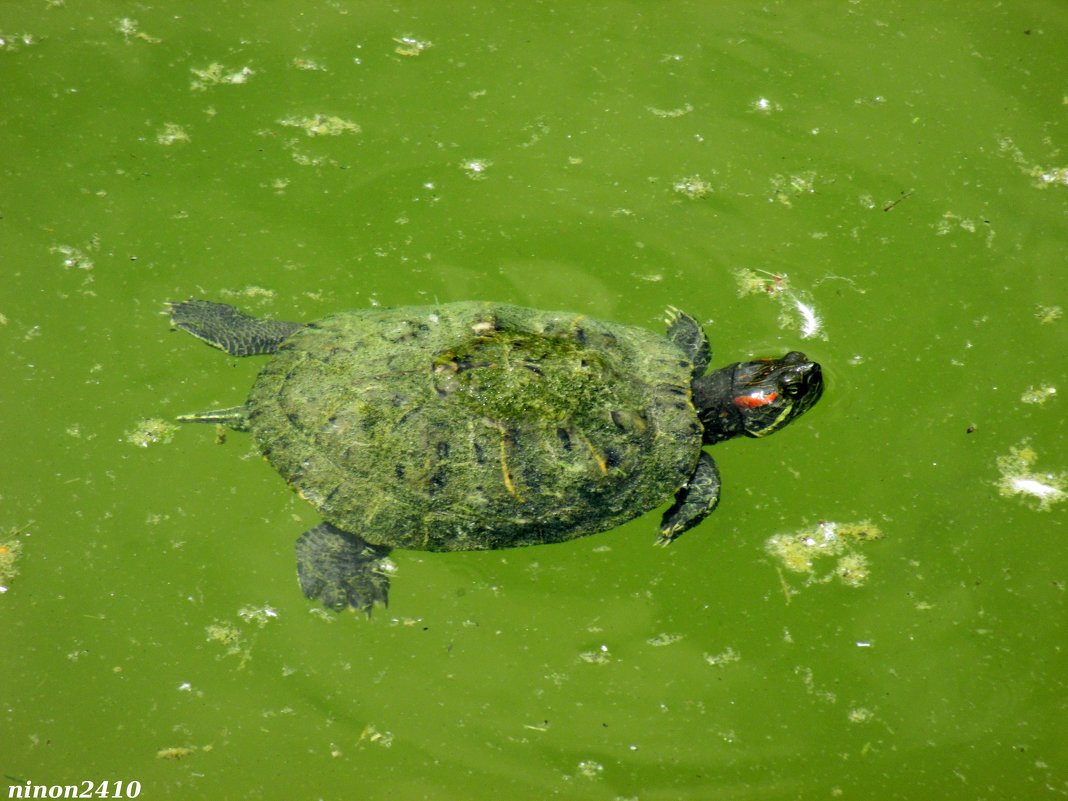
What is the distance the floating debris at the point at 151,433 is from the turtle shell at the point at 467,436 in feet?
2.09

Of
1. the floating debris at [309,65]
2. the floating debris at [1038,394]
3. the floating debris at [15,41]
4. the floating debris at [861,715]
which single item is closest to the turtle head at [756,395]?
the floating debris at [1038,394]

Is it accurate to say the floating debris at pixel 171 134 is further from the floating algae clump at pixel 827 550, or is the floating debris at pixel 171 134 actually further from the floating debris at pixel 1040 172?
the floating debris at pixel 1040 172

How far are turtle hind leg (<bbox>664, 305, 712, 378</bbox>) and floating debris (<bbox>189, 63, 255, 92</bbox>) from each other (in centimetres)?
328

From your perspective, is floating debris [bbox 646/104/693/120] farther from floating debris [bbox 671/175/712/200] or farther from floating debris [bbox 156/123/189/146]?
floating debris [bbox 156/123/189/146]

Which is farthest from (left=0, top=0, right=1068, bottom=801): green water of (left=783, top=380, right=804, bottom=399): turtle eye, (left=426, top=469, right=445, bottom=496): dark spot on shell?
(left=426, top=469, right=445, bottom=496): dark spot on shell

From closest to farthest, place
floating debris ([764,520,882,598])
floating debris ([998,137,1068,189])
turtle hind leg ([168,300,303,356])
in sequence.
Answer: floating debris ([764,520,882,598]) < turtle hind leg ([168,300,303,356]) < floating debris ([998,137,1068,189])

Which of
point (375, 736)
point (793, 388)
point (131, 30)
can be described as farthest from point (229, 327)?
point (793, 388)

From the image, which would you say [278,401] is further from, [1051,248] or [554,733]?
[1051,248]

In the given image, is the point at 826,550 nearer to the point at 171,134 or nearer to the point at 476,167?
the point at 476,167

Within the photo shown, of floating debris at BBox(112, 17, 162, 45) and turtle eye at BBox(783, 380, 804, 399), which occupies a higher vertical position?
floating debris at BBox(112, 17, 162, 45)

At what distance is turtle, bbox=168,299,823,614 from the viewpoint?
135 inches

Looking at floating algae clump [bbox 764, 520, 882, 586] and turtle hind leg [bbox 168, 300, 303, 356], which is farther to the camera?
turtle hind leg [bbox 168, 300, 303, 356]

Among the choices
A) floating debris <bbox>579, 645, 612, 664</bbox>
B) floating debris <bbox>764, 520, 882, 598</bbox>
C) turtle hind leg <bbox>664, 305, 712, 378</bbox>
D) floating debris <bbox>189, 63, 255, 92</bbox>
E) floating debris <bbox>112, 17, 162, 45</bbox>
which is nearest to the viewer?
floating debris <bbox>579, 645, 612, 664</bbox>

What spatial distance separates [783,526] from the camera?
3873mm
